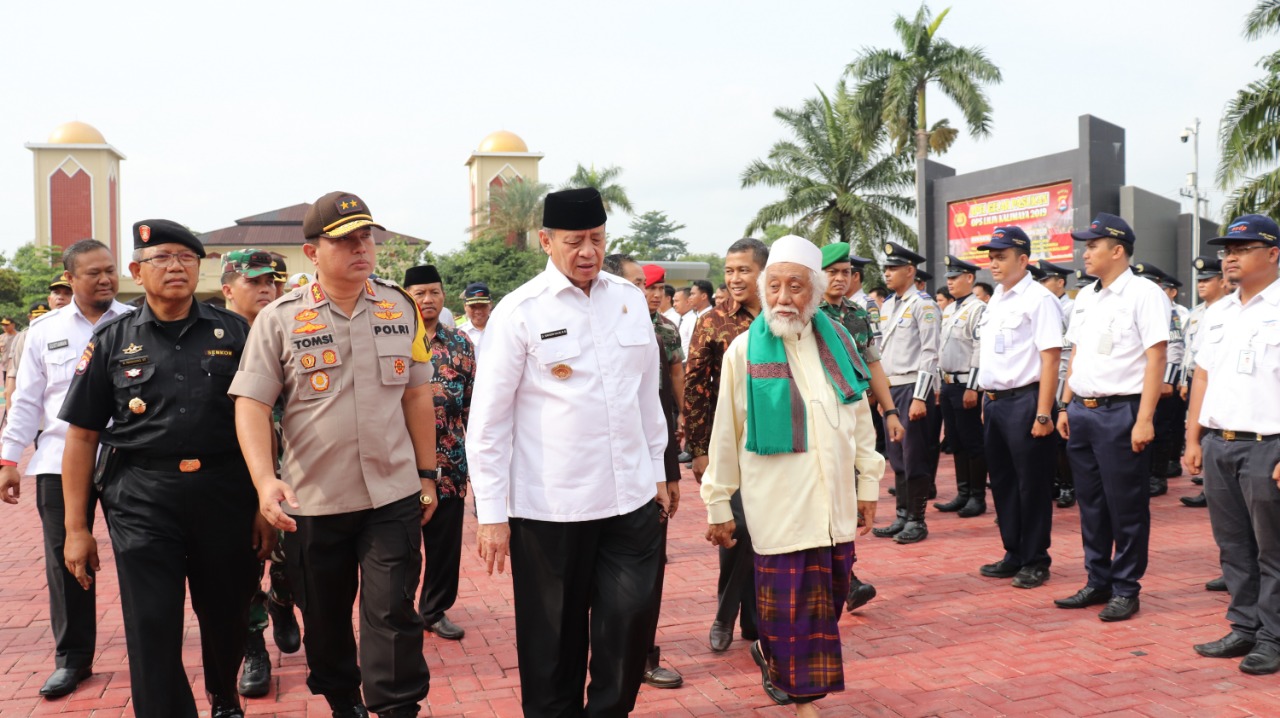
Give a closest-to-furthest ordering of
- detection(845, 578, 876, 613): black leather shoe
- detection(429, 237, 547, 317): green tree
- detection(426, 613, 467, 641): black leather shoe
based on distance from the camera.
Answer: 1. detection(426, 613, 467, 641): black leather shoe
2. detection(845, 578, 876, 613): black leather shoe
3. detection(429, 237, 547, 317): green tree

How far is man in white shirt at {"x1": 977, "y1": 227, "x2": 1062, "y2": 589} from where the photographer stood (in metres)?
6.05

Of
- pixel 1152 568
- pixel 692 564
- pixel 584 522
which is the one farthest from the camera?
pixel 692 564

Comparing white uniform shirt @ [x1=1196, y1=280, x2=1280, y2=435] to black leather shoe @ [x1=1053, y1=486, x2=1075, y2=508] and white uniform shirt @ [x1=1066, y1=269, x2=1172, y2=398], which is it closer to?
white uniform shirt @ [x1=1066, y1=269, x2=1172, y2=398]

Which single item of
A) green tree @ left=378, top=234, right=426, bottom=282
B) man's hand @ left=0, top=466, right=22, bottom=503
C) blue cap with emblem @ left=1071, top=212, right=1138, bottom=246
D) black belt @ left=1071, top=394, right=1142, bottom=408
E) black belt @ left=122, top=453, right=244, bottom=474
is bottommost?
man's hand @ left=0, top=466, right=22, bottom=503

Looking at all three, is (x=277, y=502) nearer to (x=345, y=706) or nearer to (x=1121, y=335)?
(x=345, y=706)

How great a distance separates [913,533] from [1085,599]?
193 cm

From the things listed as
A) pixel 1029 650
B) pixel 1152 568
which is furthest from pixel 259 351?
pixel 1152 568

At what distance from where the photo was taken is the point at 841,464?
3926 millimetres

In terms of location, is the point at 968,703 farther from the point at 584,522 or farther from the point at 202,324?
the point at 202,324

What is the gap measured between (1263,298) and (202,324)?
465 cm

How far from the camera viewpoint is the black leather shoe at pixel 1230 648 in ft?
15.4

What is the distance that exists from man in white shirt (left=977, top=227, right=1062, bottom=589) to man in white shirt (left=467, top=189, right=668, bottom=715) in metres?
3.38

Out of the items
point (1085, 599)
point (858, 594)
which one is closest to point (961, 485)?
point (1085, 599)

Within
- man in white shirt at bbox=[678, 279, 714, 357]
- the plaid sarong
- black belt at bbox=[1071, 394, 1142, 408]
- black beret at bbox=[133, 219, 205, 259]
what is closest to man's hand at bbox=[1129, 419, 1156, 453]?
black belt at bbox=[1071, 394, 1142, 408]
